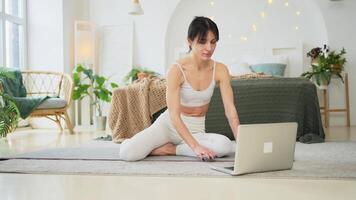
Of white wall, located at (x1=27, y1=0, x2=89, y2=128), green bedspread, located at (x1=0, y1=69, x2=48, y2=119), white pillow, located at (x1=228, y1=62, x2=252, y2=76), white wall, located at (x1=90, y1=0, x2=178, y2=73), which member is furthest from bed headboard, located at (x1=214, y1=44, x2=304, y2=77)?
green bedspread, located at (x1=0, y1=69, x2=48, y2=119)

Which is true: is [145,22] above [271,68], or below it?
above

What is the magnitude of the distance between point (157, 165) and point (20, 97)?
128 inches

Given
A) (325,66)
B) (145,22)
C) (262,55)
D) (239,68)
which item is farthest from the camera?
(145,22)

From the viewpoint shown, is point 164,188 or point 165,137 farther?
point 165,137

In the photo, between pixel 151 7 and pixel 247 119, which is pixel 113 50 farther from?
pixel 247 119

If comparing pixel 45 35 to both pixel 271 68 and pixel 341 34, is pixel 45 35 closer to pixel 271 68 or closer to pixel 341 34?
pixel 271 68

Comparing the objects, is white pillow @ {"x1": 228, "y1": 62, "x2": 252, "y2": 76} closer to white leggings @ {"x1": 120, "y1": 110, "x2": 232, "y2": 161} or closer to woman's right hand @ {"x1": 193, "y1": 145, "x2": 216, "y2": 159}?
white leggings @ {"x1": 120, "y1": 110, "x2": 232, "y2": 161}

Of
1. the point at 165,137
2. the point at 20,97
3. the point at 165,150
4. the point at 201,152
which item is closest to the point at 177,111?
the point at 201,152

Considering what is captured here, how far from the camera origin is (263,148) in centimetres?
215

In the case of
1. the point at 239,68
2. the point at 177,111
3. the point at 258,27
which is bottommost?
the point at 177,111

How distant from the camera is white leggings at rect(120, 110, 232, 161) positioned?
2.66 meters

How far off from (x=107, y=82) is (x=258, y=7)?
268cm

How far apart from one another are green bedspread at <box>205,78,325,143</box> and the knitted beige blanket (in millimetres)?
498

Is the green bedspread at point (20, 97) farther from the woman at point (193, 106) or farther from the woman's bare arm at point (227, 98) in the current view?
the woman's bare arm at point (227, 98)
